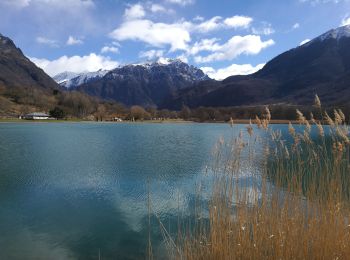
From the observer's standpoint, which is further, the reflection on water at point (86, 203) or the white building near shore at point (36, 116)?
the white building near shore at point (36, 116)

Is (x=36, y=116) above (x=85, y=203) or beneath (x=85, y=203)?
above

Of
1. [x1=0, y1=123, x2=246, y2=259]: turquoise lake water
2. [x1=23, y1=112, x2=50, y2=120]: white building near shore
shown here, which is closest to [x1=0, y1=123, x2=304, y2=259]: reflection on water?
[x1=0, y1=123, x2=246, y2=259]: turquoise lake water

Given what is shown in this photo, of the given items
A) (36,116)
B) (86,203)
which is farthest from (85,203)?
(36,116)

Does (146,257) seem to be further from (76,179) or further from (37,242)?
(76,179)

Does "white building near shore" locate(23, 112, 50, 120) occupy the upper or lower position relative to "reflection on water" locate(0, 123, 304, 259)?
upper

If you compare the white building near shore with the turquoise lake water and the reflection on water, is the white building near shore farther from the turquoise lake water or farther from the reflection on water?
the reflection on water

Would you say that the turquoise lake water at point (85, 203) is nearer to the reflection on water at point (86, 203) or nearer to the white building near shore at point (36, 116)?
the reflection on water at point (86, 203)

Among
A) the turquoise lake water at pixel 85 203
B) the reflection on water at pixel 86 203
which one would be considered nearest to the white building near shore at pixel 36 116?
the turquoise lake water at pixel 85 203

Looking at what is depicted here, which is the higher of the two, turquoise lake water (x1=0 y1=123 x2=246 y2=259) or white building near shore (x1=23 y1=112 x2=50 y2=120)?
white building near shore (x1=23 y1=112 x2=50 y2=120)

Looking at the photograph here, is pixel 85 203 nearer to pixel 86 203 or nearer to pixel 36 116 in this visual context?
pixel 86 203

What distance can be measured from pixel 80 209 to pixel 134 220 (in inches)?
115

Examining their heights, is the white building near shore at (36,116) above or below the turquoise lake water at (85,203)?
above

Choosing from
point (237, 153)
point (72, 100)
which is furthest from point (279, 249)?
point (72, 100)

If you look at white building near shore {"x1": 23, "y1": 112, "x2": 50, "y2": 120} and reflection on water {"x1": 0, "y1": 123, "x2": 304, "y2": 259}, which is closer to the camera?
reflection on water {"x1": 0, "y1": 123, "x2": 304, "y2": 259}
